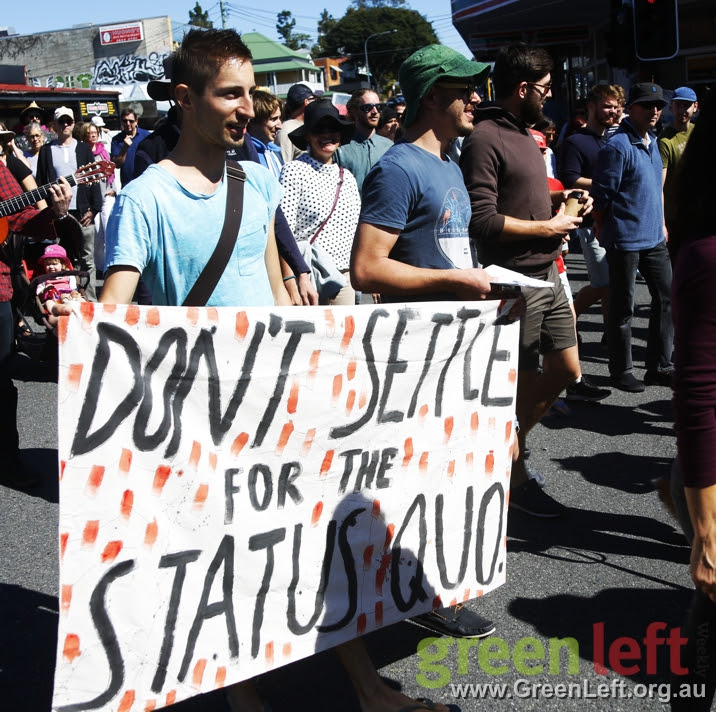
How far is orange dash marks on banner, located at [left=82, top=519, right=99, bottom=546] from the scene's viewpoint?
2.17 metres

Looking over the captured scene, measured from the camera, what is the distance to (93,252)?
10.1m

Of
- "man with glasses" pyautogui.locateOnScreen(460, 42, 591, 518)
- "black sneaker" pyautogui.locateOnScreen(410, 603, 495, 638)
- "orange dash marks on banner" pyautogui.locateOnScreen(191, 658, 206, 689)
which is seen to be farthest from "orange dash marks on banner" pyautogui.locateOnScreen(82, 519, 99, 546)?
"man with glasses" pyautogui.locateOnScreen(460, 42, 591, 518)

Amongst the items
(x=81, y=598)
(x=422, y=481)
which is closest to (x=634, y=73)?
(x=422, y=481)

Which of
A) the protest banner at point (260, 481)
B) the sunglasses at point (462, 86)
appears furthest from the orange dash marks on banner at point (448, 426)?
the sunglasses at point (462, 86)

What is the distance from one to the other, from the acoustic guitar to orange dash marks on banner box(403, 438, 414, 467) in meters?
3.43

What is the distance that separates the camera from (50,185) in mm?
5516

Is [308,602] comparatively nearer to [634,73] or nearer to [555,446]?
[555,446]

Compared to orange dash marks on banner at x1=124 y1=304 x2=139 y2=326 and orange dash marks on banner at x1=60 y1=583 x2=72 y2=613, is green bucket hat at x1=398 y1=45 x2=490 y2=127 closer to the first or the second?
orange dash marks on banner at x1=124 y1=304 x2=139 y2=326

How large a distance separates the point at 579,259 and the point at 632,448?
766cm

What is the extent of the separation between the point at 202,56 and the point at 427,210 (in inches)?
35.8

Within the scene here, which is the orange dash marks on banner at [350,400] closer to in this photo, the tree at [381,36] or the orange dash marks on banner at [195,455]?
the orange dash marks on banner at [195,455]

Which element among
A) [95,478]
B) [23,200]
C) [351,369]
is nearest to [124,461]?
[95,478]

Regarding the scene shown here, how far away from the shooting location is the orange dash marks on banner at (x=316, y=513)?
254 centimetres

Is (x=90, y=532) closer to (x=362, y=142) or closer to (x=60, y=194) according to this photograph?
(x=60, y=194)
